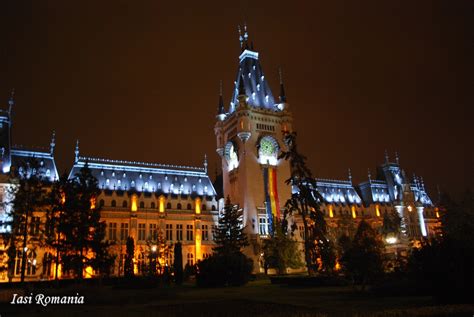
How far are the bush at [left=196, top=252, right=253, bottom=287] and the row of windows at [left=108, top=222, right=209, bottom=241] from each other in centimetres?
2906

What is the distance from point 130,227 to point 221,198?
1931 centimetres

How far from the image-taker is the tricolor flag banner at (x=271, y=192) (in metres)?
70.4

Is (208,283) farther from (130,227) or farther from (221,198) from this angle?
(221,198)

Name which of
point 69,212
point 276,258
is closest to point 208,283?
point 69,212

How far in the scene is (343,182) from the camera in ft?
316

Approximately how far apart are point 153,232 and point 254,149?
23.0 m

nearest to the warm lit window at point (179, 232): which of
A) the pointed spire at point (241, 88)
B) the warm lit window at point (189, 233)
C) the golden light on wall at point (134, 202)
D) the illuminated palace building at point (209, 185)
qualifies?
the illuminated palace building at point (209, 185)

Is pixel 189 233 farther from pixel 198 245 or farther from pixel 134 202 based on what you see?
pixel 134 202

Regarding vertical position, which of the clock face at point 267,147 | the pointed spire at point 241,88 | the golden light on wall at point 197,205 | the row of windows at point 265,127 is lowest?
the golden light on wall at point 197,205

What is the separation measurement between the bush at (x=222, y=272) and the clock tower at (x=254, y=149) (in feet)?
98.5

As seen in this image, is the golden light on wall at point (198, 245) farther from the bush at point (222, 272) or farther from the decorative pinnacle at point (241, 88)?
the bush at point (222, 272)

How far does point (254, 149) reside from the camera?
2884 inches

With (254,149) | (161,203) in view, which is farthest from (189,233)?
(254,149)

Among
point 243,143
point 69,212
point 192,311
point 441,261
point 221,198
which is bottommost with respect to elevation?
point 192,311
